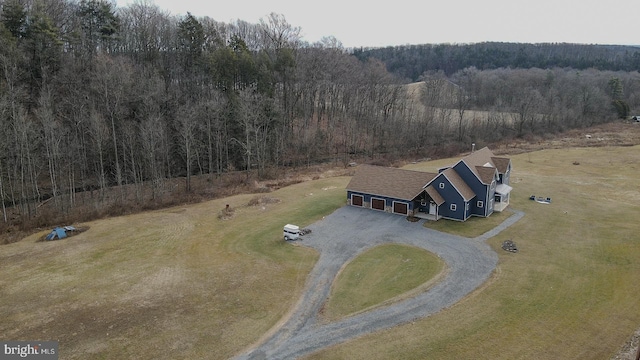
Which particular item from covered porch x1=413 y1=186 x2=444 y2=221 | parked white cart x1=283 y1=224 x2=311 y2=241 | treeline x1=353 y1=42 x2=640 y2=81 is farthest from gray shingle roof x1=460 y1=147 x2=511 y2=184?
treeline x1=353 y1=42 x2=640 y2=81

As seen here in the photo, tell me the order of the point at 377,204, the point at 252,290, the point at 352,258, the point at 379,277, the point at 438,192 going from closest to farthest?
the point at 252,290 → the point at 379,277 → the point at 352,258 → the point at 438,192 → the point at 377,204

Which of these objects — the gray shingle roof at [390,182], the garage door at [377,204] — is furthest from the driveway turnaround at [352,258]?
the gray shingle roof at [390,182]

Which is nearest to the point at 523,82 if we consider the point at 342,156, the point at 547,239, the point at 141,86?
the point at 342,156

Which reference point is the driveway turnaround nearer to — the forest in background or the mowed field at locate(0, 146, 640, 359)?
the mowed field at locate(0, 146, 640, 359)

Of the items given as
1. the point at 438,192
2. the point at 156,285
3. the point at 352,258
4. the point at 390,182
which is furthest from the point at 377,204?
the point at 156,285

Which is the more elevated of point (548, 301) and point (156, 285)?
point (156, 285)

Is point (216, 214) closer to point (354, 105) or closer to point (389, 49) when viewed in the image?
point (354, 105)

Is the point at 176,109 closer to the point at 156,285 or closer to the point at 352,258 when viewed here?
the point at 156,285

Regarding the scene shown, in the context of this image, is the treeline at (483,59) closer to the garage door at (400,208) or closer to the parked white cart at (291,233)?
the garage door at (400,208)
